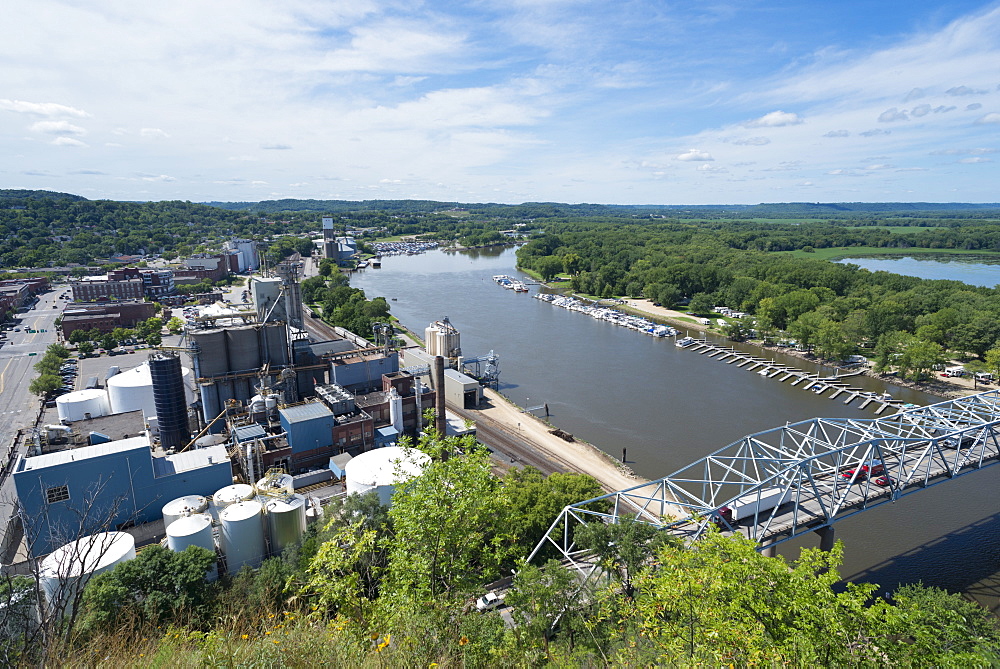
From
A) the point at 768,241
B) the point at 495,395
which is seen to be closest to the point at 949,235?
the point at 768,241

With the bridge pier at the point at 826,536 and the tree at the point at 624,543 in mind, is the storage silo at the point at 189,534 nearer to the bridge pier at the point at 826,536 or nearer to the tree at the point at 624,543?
the tree at the point at 624,543

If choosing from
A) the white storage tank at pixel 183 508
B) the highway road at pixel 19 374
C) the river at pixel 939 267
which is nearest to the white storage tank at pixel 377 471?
the white storage tank at pixel 183 508

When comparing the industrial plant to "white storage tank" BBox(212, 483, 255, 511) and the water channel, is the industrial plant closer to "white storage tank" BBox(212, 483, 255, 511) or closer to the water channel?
"white storage tank" BBox(212, 483, 255, 511)

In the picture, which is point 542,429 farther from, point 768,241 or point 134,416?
point 768,241

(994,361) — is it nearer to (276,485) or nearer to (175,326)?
(276,485)

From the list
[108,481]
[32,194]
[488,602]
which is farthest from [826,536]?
[32,194]
